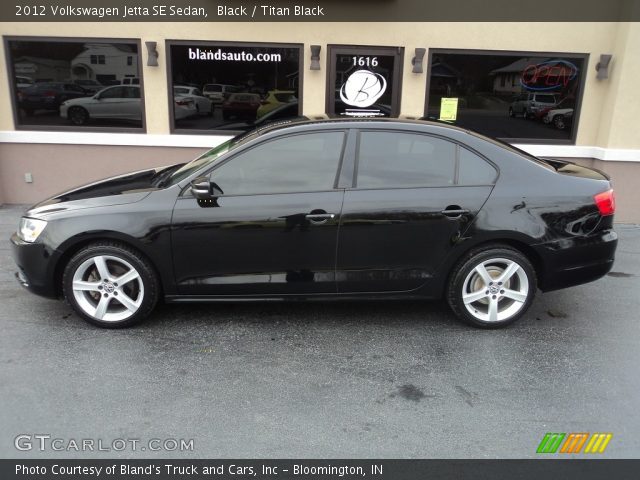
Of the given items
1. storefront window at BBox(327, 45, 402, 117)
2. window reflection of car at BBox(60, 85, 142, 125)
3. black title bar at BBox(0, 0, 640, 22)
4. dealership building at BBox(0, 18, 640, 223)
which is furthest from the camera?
window reflection of car at BBox(60, 85, 142, 125)

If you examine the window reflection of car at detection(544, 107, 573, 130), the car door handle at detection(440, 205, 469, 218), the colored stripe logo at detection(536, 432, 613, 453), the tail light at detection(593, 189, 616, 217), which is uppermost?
the window reflection of car at detection(544, 107, 573, 130)

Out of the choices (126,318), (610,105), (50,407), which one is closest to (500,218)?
(126,318)

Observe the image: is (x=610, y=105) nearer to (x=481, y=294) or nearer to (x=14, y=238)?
(x=481, y=294)

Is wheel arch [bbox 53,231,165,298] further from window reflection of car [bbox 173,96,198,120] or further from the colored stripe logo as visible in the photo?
window reflection of car [bbox 173,96,198,120]

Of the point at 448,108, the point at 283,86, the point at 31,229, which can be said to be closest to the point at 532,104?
the point at 448,108

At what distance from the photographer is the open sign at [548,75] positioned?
739cm

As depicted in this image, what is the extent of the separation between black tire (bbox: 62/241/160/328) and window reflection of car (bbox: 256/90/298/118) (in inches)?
167

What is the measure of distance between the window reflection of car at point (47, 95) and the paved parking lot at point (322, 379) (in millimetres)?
3897

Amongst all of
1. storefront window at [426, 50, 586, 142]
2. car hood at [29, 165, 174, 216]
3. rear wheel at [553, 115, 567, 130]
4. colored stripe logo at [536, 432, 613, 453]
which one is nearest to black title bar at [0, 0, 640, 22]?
A: storefront window at [426, 50, 586, 142]

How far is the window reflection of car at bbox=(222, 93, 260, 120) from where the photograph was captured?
24.7ft

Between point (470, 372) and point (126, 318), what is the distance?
259cm

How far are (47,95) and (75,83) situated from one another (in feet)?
1.45

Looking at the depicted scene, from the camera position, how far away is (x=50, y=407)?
310 centimetres
